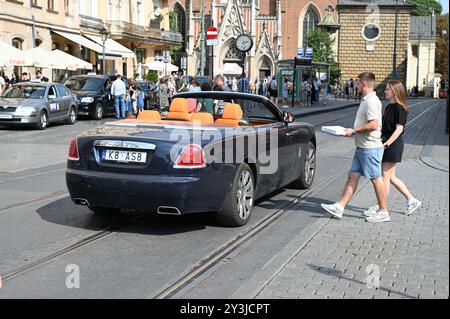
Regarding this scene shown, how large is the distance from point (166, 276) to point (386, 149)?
3.68 m

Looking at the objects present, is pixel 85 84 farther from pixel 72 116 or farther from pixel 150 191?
pixel 150 191

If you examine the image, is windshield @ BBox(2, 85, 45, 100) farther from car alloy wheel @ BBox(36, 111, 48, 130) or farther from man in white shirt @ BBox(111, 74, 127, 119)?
man in white shirt @ BBox(111, 74, 127, 119)

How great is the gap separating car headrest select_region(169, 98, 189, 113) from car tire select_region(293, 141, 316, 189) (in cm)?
215

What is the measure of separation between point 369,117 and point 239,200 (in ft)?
5.92

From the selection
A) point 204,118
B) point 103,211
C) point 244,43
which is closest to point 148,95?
point 244,43

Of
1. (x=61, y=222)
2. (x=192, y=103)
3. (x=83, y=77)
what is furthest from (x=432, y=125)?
(x=61, y=222)

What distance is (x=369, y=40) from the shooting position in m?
79.1

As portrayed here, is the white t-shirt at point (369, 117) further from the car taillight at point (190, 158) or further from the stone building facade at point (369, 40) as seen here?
the stone building facade at point (369, 40)

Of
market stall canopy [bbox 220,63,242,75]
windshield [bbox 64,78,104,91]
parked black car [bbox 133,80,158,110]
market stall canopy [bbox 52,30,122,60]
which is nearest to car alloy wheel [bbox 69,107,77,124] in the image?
windshield [bbox 64,78,104,91]

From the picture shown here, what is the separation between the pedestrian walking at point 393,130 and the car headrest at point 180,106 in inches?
99.8

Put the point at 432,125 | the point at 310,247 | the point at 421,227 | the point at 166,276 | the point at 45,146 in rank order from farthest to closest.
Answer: the point at 432,125 → the point at 45,146 → the point at 421,227 → the point at 310,247 → the point at 166,276

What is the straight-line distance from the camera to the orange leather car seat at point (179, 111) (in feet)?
27.6

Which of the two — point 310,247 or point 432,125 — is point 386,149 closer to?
point 310,247

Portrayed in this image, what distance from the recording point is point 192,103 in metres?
9.20
